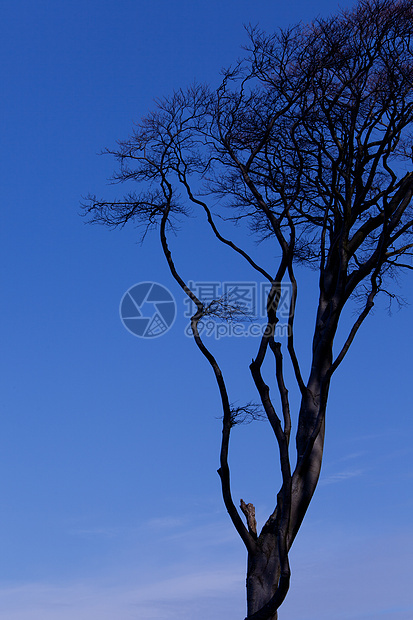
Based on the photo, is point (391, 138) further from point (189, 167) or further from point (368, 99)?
point (189, 167)

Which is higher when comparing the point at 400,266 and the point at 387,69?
the point at 387,69

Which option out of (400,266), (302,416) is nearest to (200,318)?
(302,416)

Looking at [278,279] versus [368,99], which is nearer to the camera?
[278,279]

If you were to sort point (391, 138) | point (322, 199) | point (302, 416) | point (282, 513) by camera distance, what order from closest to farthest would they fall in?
point (282, 513) → point (302, 416) → point (391, 138) → point (322, 199)

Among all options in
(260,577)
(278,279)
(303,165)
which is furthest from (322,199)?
(260,577)

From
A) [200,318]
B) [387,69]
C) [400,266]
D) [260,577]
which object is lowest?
[260,577]

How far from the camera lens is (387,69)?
8.44 meters

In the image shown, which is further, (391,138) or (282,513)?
(391,138)

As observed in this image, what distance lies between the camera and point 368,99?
8633 mm

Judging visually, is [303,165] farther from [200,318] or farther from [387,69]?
[200,318]

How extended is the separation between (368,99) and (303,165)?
104 cm

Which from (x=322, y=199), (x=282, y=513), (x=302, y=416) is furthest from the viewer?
(x=322, y=199)

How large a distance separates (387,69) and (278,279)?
2691 millimetres

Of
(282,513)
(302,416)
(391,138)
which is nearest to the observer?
(282,513)
